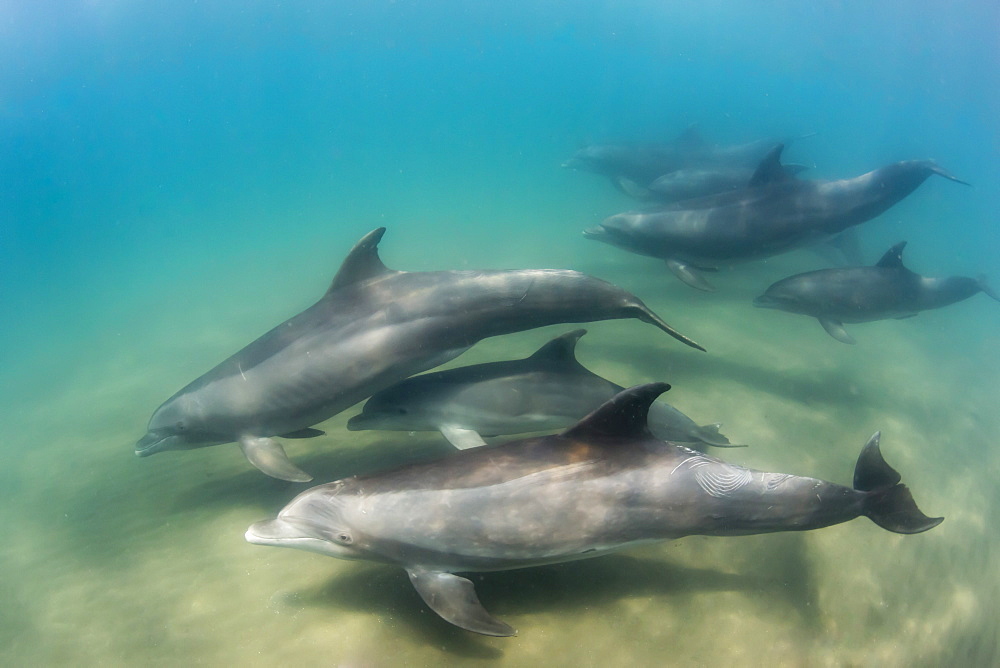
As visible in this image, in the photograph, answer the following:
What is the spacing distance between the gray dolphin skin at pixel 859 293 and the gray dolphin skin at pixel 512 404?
4.75 meters

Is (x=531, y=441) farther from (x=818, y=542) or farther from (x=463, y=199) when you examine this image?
(x=463, y=199)

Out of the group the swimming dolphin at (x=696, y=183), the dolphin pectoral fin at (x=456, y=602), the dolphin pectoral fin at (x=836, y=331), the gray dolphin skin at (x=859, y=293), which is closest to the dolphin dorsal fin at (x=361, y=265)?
the dolphin pectoral fin at (x=456, y=602)

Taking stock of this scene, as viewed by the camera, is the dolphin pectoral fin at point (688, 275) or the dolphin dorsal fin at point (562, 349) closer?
the dolphin dorsal fin at point (562, 349)

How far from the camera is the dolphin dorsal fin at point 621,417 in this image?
3.48m

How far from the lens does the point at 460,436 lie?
529 centimetres

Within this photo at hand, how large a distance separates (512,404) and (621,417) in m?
1.94

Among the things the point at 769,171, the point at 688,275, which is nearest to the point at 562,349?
the point at 688,275

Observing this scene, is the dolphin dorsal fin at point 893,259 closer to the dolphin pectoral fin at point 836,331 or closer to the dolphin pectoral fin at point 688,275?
the dolphin pectoral fin at point 836,331

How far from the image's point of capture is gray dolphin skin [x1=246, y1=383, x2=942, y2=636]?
3436mm

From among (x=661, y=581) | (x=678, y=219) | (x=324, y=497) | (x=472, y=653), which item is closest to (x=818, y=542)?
(x=661, y=581)

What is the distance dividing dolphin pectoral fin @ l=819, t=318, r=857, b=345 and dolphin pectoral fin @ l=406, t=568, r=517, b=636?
25.9 ft

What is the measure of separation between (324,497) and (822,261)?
15516 millimetres

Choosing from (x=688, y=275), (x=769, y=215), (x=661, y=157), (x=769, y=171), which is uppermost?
(x=661, y=157)

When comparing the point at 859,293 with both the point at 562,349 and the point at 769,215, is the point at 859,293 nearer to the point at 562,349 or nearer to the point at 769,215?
the point at 769,215
